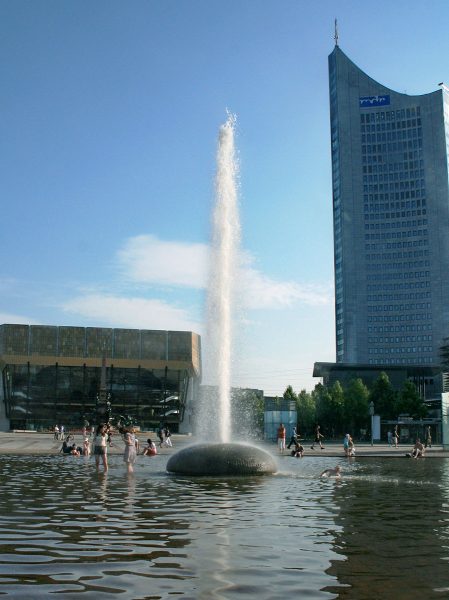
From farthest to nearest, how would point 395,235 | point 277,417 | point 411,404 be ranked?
1. point 395,235
2. point 411,404
3. point 277,417

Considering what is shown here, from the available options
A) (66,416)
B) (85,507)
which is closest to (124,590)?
(85,507)

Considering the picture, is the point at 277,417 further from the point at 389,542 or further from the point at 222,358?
the point at 389,542

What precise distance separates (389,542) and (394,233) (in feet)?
610

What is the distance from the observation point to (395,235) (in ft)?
614

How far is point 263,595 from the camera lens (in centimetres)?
605

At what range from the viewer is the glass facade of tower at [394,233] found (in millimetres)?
181125

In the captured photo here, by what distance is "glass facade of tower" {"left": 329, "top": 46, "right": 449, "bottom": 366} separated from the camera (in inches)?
7131

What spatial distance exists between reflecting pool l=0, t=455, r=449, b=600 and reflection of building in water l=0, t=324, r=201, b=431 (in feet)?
343

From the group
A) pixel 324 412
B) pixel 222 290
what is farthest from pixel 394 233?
pixel 222 290

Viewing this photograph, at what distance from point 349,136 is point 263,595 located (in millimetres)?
203762

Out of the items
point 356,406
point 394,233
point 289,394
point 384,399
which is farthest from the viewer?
point 394,233

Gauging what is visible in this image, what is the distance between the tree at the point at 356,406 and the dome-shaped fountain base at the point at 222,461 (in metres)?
74.6

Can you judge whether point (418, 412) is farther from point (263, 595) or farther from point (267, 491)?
point (263, 595)

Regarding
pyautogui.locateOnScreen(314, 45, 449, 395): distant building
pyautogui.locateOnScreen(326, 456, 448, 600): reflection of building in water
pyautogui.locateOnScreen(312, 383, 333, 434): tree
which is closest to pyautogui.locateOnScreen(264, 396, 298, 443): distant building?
pyautogui.locateOnScreen(312, 383, 333, 434): tree
